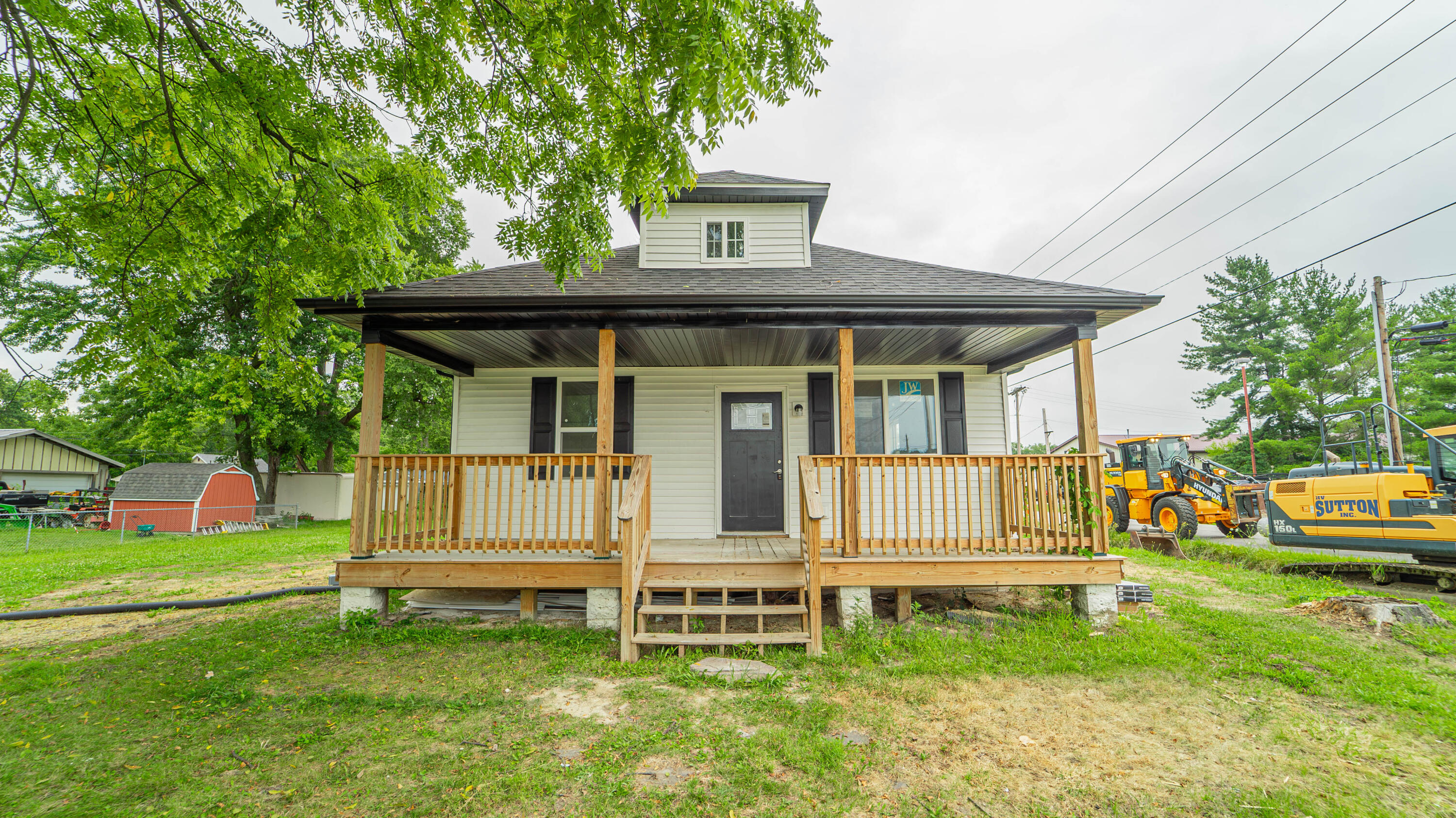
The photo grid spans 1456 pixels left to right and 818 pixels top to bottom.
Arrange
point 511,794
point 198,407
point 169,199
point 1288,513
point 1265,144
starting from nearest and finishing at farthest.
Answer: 1. point 511,794
2. point 169,199
3. point 1288,513
4. point 1265,144
5. point 198,407

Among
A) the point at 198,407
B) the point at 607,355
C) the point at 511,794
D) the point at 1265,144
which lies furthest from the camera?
the point at 198,407

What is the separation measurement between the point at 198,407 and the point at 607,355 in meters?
17.0

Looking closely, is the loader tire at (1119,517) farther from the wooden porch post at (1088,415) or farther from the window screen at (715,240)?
the window screen at (715,240)

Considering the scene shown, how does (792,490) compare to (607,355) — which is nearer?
(607,355)

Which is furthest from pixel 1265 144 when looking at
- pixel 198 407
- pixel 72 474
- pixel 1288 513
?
pixel 72 474

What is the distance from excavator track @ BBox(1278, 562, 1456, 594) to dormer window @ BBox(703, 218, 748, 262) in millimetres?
8389

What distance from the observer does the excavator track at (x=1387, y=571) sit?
6.05 metres

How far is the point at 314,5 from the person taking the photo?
4246mm

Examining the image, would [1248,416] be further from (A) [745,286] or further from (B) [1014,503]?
(A) [745,286]

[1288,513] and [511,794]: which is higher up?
[1288,513]

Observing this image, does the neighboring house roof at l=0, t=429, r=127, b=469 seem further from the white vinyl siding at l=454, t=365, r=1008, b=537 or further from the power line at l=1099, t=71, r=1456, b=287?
the power line at l=1099, t=71, r=1456, b=287

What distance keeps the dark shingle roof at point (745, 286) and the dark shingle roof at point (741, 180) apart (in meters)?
1.19

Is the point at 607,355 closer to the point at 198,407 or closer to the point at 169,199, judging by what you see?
the point at 169,199

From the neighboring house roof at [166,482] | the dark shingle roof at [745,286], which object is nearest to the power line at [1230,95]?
the dark shingle roof at [745,286]
